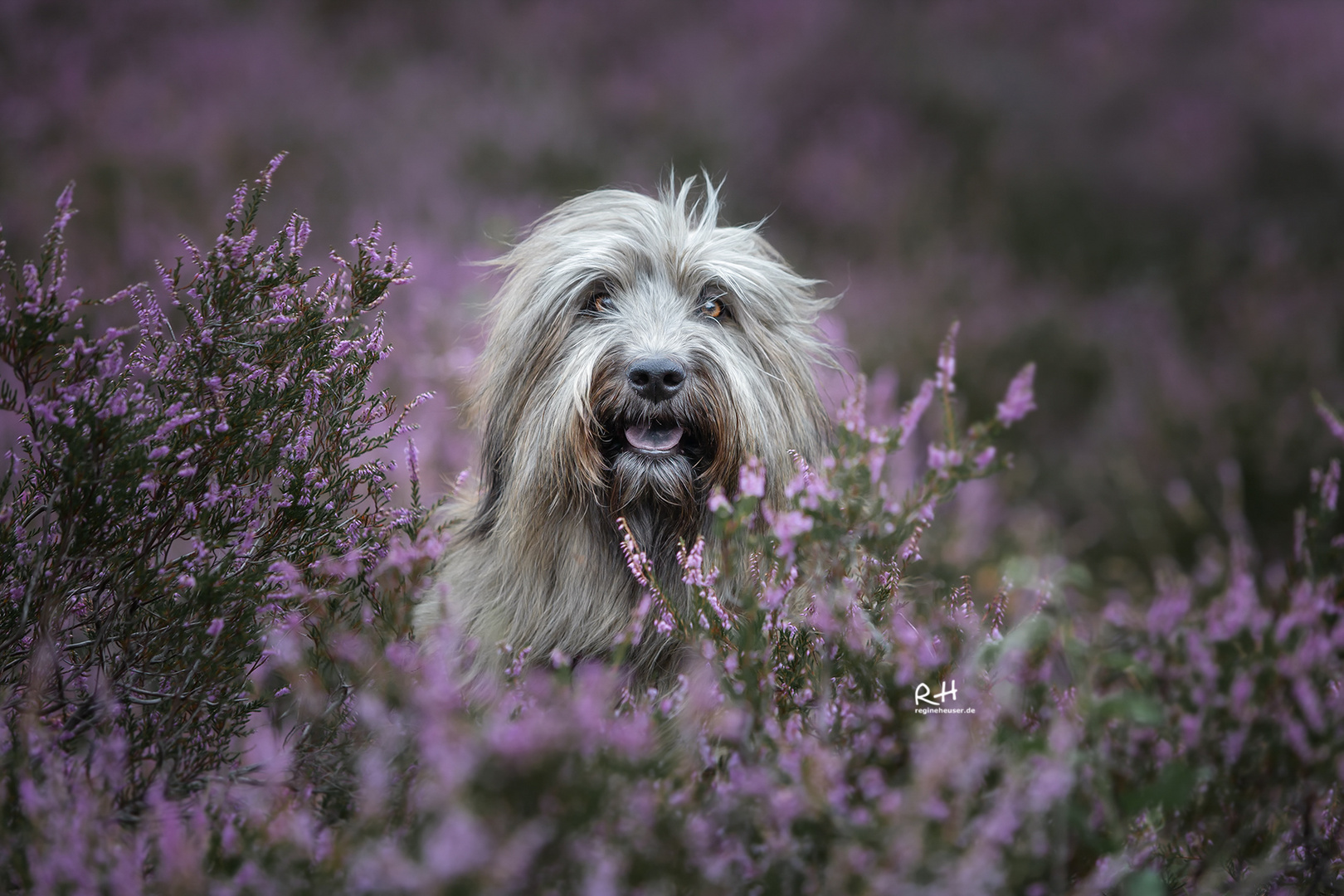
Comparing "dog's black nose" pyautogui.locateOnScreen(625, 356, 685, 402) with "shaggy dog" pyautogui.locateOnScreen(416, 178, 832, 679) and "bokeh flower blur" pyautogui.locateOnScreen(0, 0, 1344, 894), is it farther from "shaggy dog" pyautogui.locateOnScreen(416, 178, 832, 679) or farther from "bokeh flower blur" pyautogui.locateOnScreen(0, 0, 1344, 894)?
"bokeh flower blur" pyautogui.locateOnScreen(0, 0, 1344, 894)

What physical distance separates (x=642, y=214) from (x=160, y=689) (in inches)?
76.1

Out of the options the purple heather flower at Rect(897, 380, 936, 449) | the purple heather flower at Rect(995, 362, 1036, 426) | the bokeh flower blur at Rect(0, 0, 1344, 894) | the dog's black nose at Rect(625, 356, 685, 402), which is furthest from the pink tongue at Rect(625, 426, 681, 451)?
the purple heather flower at Rect(995, 362, 1036, 426)

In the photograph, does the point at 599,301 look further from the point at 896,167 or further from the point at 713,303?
the point at 896,167

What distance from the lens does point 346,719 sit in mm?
2143

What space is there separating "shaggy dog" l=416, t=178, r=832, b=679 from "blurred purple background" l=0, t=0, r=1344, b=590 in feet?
6.38

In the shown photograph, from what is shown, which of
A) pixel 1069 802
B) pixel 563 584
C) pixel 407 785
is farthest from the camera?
pixel 563 584

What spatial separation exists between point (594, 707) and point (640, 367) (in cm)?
119

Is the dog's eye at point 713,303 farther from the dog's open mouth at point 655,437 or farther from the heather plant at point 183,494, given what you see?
the heather plant at point 183,494

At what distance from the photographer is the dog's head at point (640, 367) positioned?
2.50 m

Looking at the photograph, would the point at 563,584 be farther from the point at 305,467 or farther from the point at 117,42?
the point at 117,42

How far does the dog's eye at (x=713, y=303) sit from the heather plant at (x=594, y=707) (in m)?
0.58

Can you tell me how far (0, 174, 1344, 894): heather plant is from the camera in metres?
1.41

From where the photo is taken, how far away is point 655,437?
8.33 ft

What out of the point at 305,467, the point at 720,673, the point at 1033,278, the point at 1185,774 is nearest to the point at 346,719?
the point at 305,467
